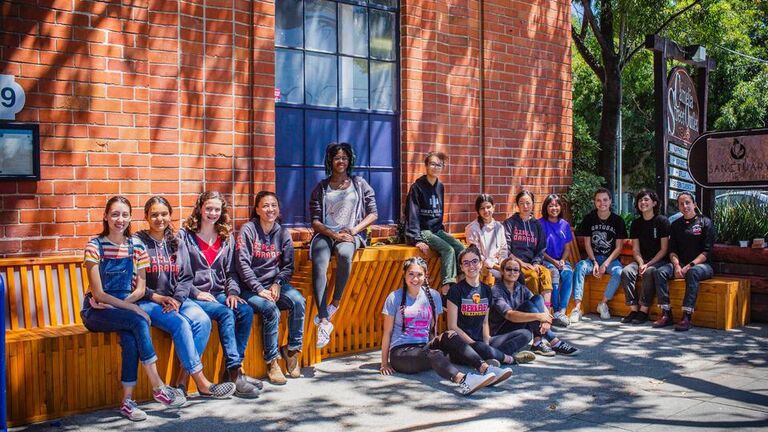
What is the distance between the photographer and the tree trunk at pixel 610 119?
52.0ft

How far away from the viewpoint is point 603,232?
10.3 meters

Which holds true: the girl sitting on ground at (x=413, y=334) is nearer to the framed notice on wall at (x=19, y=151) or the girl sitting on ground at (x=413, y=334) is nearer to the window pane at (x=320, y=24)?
the window pane at (x=320, y=24)

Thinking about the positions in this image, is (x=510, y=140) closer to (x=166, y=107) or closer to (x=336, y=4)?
(x=336, y=4)

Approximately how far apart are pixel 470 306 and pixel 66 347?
3447 millimetres

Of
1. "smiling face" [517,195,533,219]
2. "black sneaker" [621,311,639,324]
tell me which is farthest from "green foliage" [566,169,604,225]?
"smiling face" [517,195,533,219]

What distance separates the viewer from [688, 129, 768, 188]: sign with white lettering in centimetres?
1017

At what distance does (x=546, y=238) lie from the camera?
988cm

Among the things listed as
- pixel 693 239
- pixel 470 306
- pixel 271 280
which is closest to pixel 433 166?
pixel 470 306

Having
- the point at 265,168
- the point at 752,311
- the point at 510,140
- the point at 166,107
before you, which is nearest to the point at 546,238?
the point at 510,140

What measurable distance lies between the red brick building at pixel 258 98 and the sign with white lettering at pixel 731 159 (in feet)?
6.13

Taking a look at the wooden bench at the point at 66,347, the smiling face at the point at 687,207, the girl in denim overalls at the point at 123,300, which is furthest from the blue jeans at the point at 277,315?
the smiling face at the point at 687,207

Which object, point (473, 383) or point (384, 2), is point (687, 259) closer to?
point (473, 383)

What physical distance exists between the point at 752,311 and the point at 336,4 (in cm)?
625

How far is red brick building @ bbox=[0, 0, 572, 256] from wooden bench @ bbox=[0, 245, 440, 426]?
33cm
